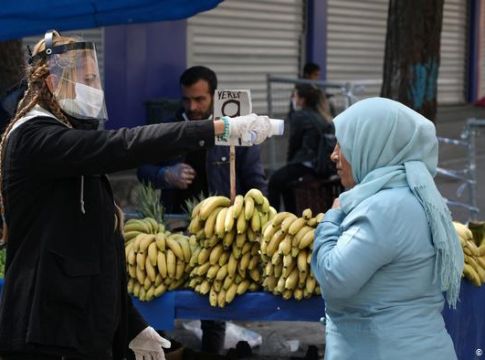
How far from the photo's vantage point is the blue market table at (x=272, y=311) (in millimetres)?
4211

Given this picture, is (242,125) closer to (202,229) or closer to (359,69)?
(202,229)

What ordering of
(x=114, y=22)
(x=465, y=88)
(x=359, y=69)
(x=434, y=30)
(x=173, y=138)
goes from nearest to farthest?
1. (x=173, y=138)
2. (x=114, y=22)
3. (x=434, y=30)
4. (x=359, y=69)
5. (x=465, y=88)

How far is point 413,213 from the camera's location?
9.37 ft

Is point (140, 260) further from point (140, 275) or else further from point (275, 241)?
point (275, 241)

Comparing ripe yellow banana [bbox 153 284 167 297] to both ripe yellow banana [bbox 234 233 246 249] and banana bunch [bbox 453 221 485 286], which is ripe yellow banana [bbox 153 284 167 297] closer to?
ripe yellow banana [bbox 234 233 246 249]

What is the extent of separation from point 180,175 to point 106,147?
2.45 m

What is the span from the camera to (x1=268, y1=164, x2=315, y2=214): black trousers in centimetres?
859

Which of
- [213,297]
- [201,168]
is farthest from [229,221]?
[201,168]

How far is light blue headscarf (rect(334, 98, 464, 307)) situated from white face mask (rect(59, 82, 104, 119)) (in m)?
0.82

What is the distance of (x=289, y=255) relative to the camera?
4.02 m

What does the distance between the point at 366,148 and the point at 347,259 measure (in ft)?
1.23

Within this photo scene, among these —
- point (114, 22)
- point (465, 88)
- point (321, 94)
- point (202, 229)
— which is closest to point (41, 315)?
point (202, 229)

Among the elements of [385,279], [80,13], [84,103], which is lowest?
[385,279]

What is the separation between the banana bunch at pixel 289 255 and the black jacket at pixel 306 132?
172 inches
